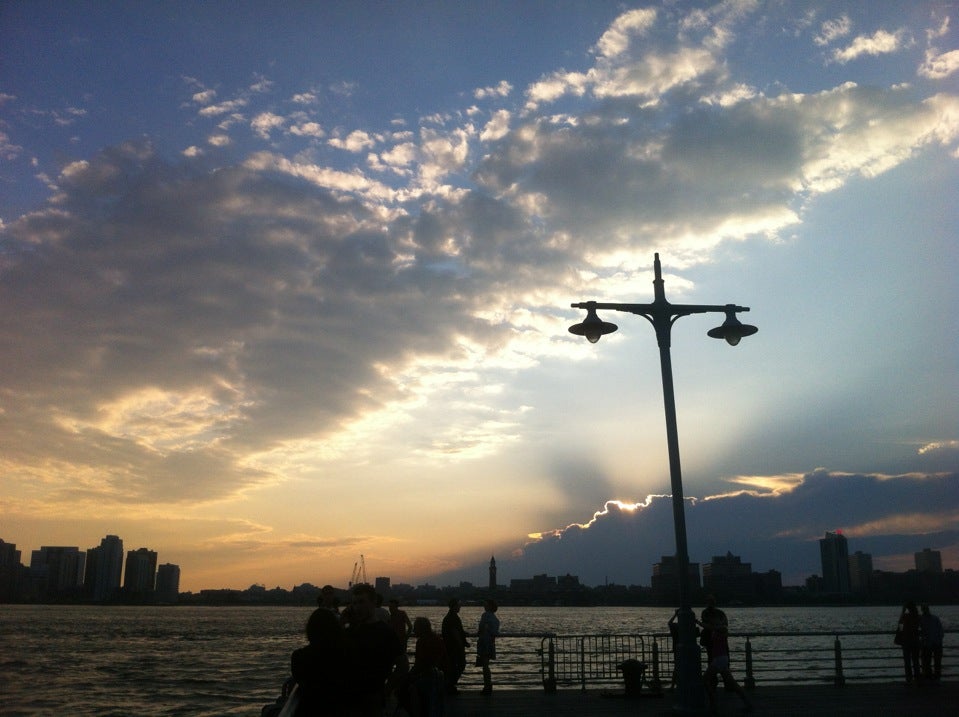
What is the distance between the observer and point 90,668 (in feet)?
175

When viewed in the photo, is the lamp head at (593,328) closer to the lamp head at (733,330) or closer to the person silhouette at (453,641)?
the lamp head at (733,330)

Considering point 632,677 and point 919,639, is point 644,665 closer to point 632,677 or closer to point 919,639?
point 632,677

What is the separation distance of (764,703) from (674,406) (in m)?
6.86

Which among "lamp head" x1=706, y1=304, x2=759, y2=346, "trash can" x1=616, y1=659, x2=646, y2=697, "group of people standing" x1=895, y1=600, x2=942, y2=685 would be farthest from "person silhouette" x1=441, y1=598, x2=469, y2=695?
"group of people standing" x1=895, y1=600, x2=942, y2=685

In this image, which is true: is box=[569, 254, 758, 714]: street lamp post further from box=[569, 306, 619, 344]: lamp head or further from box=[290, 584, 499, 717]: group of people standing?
box=[290, 584, 499, 717]: group of people standing

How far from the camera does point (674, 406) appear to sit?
14.2m

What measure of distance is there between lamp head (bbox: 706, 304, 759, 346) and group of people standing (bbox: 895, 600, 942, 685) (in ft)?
32.1

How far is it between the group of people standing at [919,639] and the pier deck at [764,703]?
0.70 metres

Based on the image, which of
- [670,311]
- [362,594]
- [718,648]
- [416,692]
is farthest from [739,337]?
[362,594]

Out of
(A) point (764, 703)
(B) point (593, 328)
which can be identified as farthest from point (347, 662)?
(A) point (764, 703)

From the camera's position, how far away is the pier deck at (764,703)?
48.3 ft

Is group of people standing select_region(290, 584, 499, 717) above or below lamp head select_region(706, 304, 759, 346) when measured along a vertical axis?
below

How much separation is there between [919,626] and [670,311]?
462 inches

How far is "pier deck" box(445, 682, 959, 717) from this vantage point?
14.7 m
